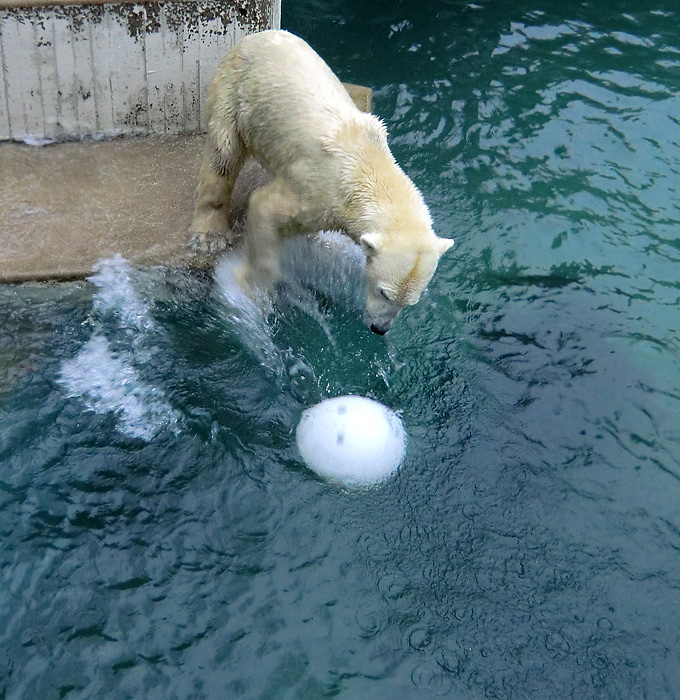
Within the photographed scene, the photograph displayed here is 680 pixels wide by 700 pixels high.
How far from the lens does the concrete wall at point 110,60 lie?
5.36m

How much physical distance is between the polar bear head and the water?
88 cm

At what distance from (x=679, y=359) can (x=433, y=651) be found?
9.11 ft

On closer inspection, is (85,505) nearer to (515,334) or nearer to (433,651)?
(433,651)

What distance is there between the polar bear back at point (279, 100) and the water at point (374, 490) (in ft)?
3.16

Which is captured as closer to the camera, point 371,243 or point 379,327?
point 371,243

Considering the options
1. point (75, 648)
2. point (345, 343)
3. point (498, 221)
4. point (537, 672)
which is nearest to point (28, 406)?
point (75, 648)

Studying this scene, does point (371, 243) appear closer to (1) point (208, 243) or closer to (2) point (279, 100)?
(2) point (279, 100)

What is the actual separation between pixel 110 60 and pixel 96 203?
1.06 metres

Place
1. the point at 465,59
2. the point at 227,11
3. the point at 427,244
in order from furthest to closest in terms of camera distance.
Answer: the point at 465,59 < the point at 227,11 < the point at 427,244

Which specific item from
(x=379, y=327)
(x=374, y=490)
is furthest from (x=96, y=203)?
(x=374, y=490)

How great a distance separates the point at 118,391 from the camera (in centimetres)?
457

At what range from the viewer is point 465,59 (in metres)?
7.84

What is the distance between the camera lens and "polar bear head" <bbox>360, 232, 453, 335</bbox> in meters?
3.99

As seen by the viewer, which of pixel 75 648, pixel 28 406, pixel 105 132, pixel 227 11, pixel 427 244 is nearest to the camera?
pixel 75 648
